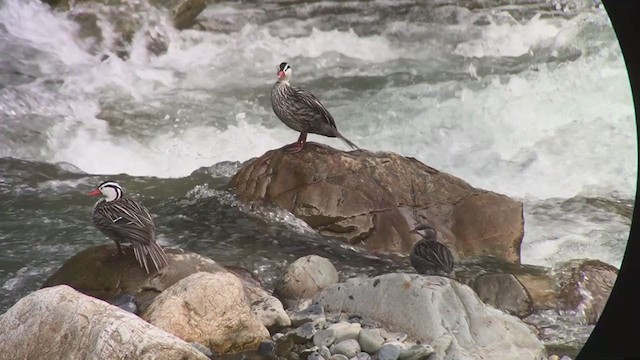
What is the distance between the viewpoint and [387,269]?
5055 millimetres

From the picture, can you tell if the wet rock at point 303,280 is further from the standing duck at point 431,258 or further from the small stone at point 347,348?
the small stone at point 347,348

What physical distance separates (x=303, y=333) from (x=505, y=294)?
124 cm

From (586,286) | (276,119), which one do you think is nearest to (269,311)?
(586,286)

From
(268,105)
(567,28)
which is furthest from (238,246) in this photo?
(567,28)

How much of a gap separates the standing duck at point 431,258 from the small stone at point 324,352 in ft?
3.17

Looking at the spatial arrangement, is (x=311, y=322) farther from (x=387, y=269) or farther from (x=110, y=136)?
(x=110, y=136)

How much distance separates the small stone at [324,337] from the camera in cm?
394

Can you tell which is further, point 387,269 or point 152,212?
point 152,212

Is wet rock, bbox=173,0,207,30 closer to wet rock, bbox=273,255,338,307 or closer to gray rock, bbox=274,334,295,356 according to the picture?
wet rock, bbox=273,255,338,307

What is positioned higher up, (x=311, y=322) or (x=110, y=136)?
(x=110, y=136)

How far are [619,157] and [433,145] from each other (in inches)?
65.3

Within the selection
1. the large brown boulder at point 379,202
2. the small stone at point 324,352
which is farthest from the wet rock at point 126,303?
the large brown boulder at point 379,202

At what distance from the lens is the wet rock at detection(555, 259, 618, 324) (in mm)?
4664

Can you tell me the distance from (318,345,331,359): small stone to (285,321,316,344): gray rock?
4.7 inches
